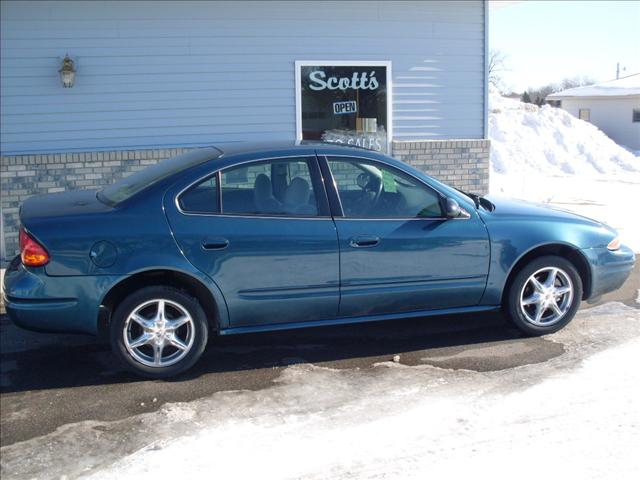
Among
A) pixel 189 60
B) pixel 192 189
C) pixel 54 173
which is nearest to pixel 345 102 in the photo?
pixel 189 60

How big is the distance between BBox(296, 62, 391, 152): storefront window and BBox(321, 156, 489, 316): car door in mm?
4493

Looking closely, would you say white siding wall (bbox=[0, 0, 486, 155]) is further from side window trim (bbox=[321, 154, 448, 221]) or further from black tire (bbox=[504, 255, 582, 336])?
black tire (bbox=[504, 255, 582, 336])

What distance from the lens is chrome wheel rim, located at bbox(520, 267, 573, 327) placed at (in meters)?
5.98

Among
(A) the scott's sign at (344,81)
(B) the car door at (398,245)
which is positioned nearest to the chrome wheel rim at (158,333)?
(B) the car door at (398,245)

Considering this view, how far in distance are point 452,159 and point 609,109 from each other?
19.4m

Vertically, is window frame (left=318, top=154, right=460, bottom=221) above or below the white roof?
below

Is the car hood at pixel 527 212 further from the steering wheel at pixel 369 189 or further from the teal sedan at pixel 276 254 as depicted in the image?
the steering wheel at pixel 369 189

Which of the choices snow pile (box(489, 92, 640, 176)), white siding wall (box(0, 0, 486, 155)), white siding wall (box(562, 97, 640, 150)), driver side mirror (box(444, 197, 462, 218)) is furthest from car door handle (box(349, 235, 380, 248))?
white siding wall (box(562, 97, 640, 150))

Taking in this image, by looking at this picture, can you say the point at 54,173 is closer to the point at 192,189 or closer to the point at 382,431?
the point at 192,189

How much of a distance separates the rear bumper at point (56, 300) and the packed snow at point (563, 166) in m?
7.34

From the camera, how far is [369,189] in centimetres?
575

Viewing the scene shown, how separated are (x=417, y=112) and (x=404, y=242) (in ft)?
18.2

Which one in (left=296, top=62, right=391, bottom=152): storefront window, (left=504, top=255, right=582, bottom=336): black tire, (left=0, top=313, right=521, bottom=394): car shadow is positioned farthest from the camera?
(left=296, top=62, right=391, bottom=152): storefront window

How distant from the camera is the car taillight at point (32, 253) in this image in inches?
200
